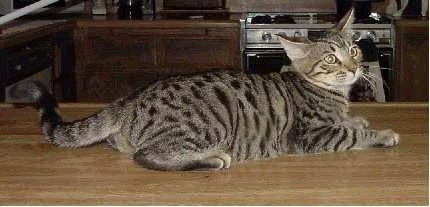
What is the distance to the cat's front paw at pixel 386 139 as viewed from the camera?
4.17 feet

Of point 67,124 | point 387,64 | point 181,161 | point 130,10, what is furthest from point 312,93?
point 130,10

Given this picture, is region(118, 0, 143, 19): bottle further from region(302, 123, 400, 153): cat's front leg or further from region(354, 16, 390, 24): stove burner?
region(302, 123, 400, 153): cat's front leg

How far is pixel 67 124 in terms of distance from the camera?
4.19ft

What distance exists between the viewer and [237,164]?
119 centimetres

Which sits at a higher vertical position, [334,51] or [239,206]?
[334,51]

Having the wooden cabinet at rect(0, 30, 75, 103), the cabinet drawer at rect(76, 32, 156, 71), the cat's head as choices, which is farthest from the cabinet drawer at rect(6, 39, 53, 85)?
the cat's head

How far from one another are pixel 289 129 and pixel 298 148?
63 mm

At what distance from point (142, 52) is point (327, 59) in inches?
101

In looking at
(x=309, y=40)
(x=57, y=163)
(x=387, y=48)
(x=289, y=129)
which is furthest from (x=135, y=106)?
(x=387, y=48)

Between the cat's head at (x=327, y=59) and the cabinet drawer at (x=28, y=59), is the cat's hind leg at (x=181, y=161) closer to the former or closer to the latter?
the cat's head at (x=327, y=59)

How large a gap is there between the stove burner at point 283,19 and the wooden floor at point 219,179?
2.52m

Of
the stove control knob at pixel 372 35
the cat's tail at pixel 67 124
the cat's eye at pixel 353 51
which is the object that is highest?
the cat's eye at pixel 353 51

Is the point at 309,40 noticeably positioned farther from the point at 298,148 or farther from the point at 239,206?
the point at 239,206

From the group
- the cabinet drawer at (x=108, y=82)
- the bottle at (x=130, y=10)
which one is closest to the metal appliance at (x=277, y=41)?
the cabinet drawer at (x=108, y=82)
